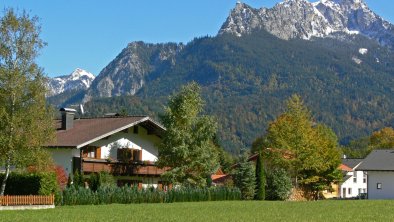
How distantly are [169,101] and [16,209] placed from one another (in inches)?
878

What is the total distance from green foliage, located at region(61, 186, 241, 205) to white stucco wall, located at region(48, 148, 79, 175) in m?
5.93

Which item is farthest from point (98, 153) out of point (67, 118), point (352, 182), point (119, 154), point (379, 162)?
point (352, 182)

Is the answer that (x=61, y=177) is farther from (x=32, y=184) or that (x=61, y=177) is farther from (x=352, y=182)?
(x=352, y=182)

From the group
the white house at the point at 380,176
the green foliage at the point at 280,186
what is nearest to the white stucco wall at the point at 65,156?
the green foliage at the point at 280,186

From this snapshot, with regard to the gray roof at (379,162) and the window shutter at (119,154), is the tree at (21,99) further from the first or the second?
the gray roof at (379,162)

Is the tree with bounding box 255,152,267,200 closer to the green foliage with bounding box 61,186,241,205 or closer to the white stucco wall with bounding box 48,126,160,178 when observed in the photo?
the green foliage with bounding box 61,186,241,205

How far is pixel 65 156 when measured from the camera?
52.5 meters

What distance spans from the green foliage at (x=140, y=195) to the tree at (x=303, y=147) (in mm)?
9081

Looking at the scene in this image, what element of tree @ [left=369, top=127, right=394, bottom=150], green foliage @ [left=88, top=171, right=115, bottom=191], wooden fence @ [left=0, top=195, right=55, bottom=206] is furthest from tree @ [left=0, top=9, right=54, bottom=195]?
tree @ [left=369, top=127, right=394, bottom=150]

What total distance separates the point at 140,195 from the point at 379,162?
36.3m

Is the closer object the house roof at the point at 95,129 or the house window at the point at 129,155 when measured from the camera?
the house roof at the point at 95,129

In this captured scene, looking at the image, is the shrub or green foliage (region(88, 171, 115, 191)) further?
green foliage (region(88, 171, 115, 191))

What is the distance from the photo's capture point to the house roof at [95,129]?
52.2 metres

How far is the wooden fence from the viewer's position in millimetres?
37328
